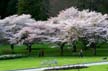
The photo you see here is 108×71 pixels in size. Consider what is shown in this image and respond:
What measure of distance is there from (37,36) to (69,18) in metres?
8.29

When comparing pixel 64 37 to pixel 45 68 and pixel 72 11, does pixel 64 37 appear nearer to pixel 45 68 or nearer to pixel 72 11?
pixel 72 11

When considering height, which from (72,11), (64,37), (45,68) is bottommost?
(45,68)

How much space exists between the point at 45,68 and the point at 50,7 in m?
51.7

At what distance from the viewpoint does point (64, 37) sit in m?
53.9

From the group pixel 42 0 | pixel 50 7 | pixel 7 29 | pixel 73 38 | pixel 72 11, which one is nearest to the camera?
pixel 73 38

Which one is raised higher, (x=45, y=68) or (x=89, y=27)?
(x=89, y=27)

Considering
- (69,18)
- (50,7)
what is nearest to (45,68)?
(69,18)

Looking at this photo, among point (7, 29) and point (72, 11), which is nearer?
point (7, 29)

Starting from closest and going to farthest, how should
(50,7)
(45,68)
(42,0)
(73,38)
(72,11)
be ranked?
(45,68)
(73,38)
(72,11)
(42,0)
(50,7)

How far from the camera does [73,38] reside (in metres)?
53.4

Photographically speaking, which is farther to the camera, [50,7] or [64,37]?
[50,7]

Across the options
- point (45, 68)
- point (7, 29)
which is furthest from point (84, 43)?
point (45, 68)

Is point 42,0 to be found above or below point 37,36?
above

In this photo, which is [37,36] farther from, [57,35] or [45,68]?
[45,68]
